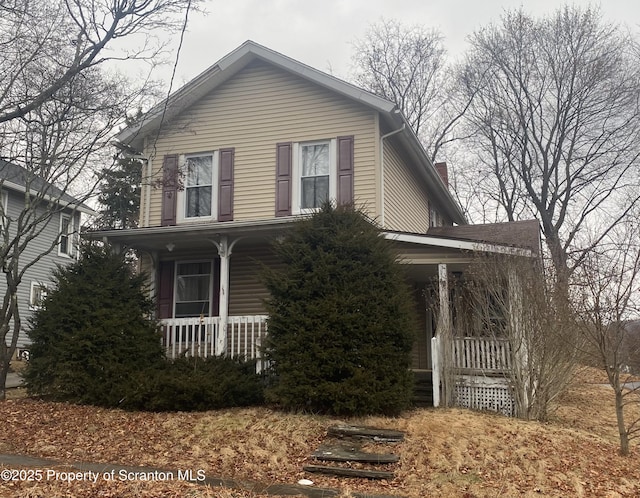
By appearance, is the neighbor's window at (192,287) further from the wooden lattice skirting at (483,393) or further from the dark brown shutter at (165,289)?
the wooden lattice skirting at (483,393)

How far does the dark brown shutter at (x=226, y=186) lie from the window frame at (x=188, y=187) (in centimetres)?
10

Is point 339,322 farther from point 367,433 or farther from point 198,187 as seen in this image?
point 198,187

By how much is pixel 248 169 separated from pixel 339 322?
5.71 m

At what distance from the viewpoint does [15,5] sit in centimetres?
974

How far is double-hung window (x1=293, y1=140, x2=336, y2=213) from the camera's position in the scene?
1307 centimetres

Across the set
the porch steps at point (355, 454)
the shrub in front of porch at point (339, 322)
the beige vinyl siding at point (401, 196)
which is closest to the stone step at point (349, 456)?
the porch steps at point (355, 454)

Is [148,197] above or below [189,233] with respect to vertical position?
above

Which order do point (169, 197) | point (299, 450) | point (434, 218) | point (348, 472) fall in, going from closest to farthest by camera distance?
point (348, 472) → point (299, 450) → point (169, 197) → point (434, 218)

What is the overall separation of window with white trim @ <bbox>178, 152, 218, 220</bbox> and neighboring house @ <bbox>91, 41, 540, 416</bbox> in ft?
0.08

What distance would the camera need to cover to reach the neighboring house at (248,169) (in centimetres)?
1283

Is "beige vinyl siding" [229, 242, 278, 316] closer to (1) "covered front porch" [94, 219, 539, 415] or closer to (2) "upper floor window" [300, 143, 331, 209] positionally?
(1) "covered front porch" [94, 219, 539, 415]

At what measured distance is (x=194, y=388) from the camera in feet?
31.2

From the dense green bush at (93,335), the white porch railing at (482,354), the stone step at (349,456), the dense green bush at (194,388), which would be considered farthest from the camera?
the white porch railing at (482,354)

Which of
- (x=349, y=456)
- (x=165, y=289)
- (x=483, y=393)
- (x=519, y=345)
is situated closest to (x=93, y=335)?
(x=165, y=289)
